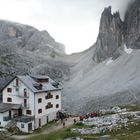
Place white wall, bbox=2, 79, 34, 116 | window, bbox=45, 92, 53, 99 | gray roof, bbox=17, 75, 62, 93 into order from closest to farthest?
white wall, bbox=2, 79, 34, 116 → gray roof, bbox=17, 75, 62, 93 → window, bbox=45, 92, 53, 99

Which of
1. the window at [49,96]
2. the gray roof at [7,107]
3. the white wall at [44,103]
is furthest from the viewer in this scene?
the window at [49,96]

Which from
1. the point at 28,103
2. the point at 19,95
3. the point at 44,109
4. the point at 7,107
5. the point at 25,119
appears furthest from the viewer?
the point at 44,109

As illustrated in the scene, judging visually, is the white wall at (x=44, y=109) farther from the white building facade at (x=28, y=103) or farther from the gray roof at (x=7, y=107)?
the gray roof at (x=7, y=107)

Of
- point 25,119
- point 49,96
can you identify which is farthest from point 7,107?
point 49,96

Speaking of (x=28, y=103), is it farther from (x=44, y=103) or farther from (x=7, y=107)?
(x=7, y=107)

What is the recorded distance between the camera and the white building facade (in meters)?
75.5

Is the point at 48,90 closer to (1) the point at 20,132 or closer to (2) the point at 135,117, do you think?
(1) the point at 20,132

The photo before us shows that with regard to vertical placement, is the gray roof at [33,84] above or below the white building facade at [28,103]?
above

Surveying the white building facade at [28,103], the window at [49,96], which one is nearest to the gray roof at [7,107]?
the white building facade at [28,103]

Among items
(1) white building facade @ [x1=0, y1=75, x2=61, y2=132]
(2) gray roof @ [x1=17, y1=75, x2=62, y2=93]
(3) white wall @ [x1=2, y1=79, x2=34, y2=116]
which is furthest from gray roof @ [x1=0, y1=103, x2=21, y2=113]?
(2) gray roof @ [x1=17, y1=75, x2=62, y2=93]

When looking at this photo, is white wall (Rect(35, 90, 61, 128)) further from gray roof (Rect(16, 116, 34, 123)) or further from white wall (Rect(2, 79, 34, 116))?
gray roof (Rect(16, 116, 34, 123))

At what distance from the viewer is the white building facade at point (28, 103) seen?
2972 inches

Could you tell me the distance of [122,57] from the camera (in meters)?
200

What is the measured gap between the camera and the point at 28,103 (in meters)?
77.9
